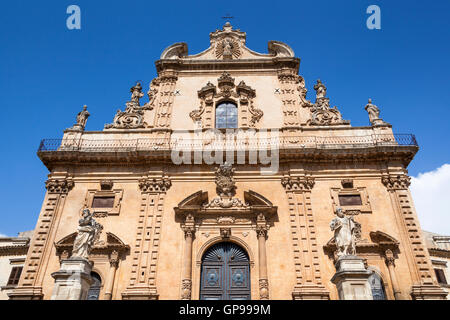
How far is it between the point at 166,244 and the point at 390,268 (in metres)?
7.99

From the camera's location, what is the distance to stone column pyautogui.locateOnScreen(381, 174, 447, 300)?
39.3ft

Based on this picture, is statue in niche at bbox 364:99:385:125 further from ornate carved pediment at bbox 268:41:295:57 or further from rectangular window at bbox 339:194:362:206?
ornate carved pediment at bbox 268:41:295:57

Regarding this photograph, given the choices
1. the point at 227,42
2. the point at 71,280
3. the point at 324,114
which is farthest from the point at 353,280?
the point at 227,42

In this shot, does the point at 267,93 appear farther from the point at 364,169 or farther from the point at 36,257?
the point at 36,257

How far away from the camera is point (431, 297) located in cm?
1184

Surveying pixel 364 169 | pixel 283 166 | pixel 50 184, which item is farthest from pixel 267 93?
pixel 50 184

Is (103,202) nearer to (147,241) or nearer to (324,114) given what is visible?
(147,241)

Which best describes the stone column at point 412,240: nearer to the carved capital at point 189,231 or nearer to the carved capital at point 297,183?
the carved capital at point 297,183

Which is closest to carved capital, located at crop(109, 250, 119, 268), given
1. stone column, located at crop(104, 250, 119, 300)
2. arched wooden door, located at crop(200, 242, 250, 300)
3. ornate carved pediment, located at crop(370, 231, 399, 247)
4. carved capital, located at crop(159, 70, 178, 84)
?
stone column, located at crop(104, 250, 119, 300)

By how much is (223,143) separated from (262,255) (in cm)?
525

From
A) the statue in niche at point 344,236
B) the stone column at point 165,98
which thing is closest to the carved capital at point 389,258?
the statue in niche at point 344,236

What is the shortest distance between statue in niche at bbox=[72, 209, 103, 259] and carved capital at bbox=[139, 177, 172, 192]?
382 cm

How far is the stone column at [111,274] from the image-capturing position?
488 inches

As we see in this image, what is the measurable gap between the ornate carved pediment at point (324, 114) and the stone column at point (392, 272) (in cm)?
619
